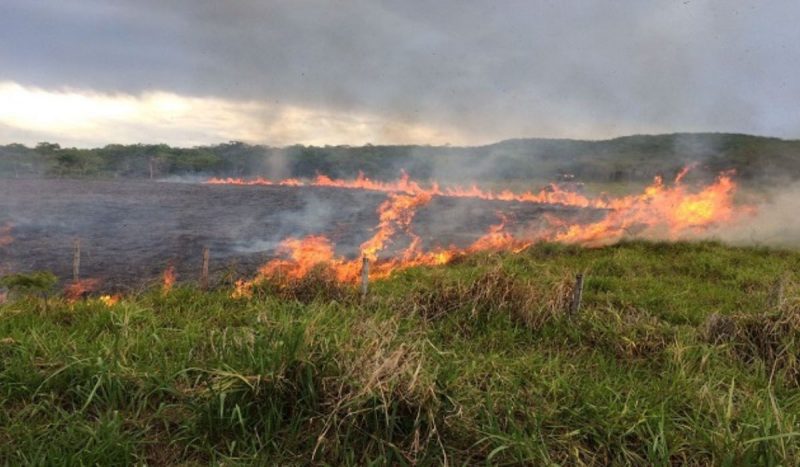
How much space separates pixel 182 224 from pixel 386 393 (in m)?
32.1

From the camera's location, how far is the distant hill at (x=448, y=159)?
2828 inches

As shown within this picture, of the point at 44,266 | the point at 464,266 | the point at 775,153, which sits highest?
the point at 775,153

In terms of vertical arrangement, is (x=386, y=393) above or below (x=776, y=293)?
below

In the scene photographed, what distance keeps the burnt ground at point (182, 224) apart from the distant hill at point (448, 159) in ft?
97.6

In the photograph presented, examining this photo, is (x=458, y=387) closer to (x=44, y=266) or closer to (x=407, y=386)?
(x=407, y=386)

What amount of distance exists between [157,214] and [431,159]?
6562 cm

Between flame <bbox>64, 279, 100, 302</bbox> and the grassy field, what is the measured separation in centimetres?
912

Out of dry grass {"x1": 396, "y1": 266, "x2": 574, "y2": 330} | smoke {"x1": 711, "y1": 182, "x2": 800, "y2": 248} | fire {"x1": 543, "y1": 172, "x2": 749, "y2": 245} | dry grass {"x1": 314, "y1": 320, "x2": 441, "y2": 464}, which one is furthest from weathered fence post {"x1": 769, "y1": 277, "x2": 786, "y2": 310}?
smoke {"x1": 711, "y1": 182, "x2": 800, "y2": 248}

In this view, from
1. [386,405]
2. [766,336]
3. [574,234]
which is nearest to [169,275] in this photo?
[574,234]

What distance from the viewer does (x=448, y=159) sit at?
8875cm

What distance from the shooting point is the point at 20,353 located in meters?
5.90

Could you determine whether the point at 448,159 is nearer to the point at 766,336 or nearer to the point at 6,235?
the point at 6,235

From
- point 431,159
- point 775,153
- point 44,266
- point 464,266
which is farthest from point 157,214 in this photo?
point 775,153

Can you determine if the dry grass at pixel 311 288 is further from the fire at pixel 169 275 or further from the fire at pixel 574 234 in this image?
the fire at pixel 169 275
